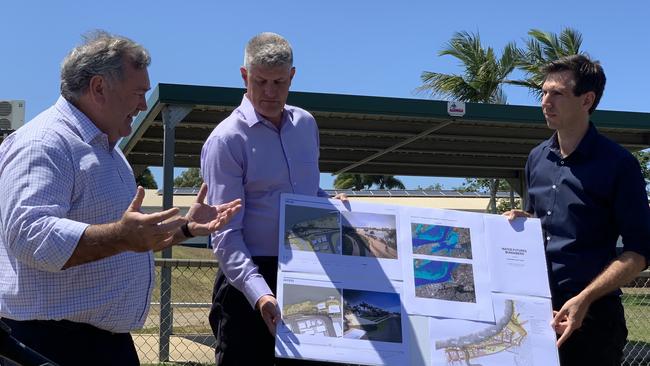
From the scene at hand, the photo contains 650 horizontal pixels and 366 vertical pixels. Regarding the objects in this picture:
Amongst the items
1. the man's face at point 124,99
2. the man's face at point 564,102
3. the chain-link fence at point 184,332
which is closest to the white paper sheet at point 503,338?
the man's face at point 564,102

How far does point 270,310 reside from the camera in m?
3.01

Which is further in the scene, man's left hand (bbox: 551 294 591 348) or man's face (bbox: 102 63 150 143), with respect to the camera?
man's left hand (bbox: 551 294 591 348)

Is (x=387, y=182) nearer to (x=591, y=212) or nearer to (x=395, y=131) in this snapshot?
(x=395, y=131)

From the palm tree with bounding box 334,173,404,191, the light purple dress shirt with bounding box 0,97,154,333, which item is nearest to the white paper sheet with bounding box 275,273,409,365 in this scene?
the light purple dress shirt with bounding box 0,97,154,333

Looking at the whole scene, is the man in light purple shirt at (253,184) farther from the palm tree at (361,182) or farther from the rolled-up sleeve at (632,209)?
the palm tree at (361,182)

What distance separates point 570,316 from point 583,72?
1.14m

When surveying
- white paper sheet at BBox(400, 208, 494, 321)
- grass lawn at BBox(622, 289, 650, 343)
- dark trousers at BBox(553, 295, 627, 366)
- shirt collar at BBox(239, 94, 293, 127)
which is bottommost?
grass lawn at BBox(622, 289, 650, 343)

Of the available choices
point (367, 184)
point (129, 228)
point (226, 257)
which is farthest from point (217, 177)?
point (367, 184)

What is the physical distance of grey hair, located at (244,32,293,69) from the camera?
3.17 m

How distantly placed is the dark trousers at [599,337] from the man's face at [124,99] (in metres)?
2.10

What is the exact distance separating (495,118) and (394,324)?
27.1ft

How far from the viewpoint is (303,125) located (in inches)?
138

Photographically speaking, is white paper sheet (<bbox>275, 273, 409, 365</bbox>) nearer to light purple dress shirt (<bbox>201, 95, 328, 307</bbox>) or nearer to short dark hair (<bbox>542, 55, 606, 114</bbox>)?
light purple dress shirt (<bbox>201, 95, 328, 307</bbox>)

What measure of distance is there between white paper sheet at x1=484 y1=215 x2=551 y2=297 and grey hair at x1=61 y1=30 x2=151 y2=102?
1.71 m
